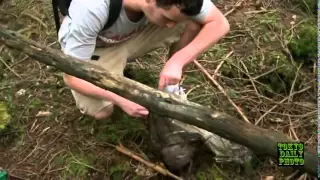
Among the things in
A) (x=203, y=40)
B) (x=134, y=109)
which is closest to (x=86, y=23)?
(x=134, y=109)

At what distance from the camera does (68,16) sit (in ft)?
7.12

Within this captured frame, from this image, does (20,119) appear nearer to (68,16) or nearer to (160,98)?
(68,16)

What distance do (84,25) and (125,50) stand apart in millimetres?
479

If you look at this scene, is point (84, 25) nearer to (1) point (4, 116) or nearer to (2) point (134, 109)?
(2) point (134, 109)

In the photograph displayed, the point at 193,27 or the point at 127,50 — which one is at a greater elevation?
the point at 193,27

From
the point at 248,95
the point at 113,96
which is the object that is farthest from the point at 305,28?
the point at 113,96

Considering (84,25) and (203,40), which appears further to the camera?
(203,40)

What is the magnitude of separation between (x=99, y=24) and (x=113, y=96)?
1.06 feet

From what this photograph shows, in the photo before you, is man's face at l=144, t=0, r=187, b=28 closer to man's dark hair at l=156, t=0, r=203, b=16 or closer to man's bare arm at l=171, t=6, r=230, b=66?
man's dark hair at l=156, t=0, r=203, b=16

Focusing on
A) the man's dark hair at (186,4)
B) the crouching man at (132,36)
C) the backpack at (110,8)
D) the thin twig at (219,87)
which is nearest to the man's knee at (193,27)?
the crouching man at (132,36)

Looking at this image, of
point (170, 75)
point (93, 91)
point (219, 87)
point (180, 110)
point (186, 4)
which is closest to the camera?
point (180, 110)

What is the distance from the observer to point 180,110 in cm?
148

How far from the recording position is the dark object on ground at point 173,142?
2258 mm

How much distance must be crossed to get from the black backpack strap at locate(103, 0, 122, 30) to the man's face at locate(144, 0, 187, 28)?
0.16m
